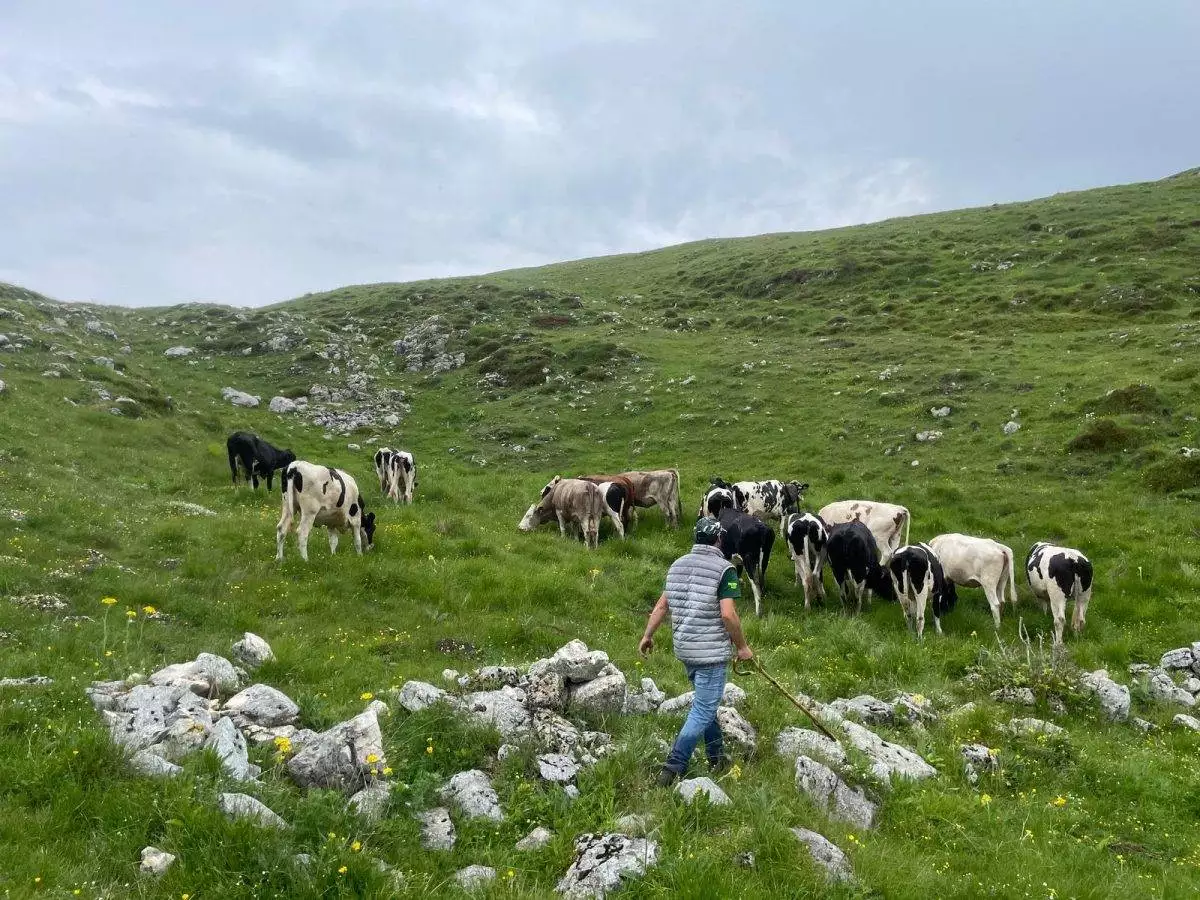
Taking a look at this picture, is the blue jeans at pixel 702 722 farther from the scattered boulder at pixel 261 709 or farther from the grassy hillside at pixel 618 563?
the scattered boulder at pixel 261 709

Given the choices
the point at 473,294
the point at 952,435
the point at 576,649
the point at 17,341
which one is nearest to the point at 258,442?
the point at 17,341

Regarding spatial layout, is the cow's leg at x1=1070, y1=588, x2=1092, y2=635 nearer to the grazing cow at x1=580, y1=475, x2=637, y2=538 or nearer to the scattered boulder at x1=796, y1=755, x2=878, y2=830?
the scattered boulder at x1=796, y1=755, x2=878, y2=830

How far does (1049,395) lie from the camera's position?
27375 millimetres

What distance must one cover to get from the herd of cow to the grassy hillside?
0.65 metres

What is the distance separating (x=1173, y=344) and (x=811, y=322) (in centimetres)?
2109

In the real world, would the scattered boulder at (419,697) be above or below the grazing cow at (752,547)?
above

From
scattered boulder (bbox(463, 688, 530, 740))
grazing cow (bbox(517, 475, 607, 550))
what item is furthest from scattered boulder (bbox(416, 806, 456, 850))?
grazing cow (bbox(517, 475, 607, 550))

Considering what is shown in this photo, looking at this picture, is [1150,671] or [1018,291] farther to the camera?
A: [1018,291]

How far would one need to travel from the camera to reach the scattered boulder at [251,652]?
31.4ft

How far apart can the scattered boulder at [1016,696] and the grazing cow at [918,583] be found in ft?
12.9

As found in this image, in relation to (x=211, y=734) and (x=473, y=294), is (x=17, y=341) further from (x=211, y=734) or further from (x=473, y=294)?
(x=473, y=294)

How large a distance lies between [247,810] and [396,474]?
1891 cm

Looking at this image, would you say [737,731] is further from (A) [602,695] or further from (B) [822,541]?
(B) [822,541]

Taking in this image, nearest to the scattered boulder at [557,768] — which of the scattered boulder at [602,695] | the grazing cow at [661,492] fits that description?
the scattered boulder at [602,695]
